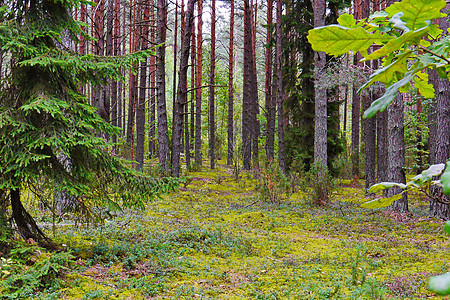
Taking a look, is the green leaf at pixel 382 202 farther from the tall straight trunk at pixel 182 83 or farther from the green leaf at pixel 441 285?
the tall straight trunk at pixel 182 83

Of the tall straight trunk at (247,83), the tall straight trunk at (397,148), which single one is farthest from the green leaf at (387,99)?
the tall straight trunk at (247,83)

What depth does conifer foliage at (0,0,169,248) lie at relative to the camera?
12.1 ft

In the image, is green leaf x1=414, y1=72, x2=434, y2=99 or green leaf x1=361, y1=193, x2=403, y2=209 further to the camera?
green leaf x1=414, y1=72, x2=434, y2=99

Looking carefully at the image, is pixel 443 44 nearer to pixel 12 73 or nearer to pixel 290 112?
pixel 12 73

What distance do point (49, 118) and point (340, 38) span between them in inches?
157

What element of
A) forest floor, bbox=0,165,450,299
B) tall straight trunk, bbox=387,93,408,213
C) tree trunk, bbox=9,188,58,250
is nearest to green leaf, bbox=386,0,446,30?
forest floor, bbox=0,165,450,299

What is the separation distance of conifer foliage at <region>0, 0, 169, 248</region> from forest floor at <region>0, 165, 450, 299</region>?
0.84 metres

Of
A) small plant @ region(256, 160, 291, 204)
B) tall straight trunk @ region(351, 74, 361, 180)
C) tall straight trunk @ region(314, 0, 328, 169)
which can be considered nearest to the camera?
small plant @ region(256, 160, 291, 204)

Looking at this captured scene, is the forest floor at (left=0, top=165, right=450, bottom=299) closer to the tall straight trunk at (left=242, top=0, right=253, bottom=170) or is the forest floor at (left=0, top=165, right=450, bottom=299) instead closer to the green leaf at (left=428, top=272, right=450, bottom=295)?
the green leaf at (left=428, top=272, right=450, bottom=295)

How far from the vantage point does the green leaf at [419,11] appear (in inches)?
25.4

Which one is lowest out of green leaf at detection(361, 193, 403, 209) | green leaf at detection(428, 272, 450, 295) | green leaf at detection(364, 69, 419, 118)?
green leaf at detection(428, 272, 450, 295)

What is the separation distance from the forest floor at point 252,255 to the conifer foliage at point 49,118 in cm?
84

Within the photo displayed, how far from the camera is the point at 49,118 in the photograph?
396 cm

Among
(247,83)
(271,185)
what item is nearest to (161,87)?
(271,185)
